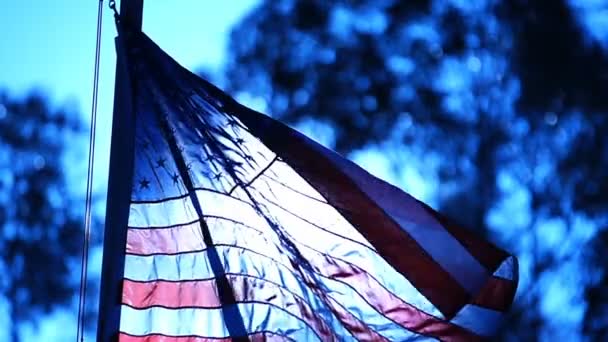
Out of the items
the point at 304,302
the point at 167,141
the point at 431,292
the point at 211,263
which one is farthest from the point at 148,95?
the point at 431,292

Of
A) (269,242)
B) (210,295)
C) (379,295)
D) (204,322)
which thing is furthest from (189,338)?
(379,295)

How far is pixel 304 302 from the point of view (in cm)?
605

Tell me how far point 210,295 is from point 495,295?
146 centimetres

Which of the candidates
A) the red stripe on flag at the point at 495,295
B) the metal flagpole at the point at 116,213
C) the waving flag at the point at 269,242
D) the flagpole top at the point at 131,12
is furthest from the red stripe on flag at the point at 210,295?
the flagpole top at the point at 131,12

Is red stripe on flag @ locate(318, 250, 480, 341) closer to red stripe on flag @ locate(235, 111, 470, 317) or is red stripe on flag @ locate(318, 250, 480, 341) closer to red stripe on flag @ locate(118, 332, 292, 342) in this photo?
red stripe on flag @ locate(235, 111, 470, 317)

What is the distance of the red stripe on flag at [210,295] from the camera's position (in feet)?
18.8

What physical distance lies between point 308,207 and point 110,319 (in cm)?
129

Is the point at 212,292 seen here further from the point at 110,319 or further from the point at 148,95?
the point at 148,95

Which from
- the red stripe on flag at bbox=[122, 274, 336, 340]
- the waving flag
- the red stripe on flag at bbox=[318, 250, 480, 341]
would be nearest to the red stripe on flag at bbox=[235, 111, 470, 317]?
the waving flag

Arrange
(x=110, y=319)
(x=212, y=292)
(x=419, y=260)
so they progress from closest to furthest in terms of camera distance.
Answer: (x=110, y=319) → (x=212, y=292) → (x=419, y=260)

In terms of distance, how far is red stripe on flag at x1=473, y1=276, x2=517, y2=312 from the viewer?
6164 mm

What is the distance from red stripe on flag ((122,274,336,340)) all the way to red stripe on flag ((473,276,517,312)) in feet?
2.57

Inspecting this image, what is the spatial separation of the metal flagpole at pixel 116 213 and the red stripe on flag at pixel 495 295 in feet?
5.98

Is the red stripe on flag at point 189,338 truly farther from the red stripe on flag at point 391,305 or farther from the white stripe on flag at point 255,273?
the red stripe on flag at point 391,305
